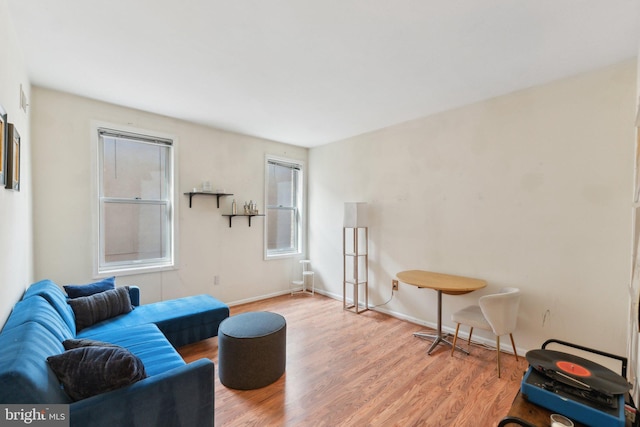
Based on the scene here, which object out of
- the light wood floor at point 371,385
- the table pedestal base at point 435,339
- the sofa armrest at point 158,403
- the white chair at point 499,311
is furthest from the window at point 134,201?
the white chair at point 499,311

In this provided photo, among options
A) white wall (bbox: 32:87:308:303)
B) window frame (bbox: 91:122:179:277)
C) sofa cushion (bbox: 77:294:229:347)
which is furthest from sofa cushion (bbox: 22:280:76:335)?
window frame (bbox: 91:122:179:277)

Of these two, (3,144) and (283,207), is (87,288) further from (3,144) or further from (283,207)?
(283,207)

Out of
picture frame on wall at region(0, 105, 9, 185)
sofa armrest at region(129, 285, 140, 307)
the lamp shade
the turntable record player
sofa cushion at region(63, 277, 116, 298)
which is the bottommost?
sofa armrest at region(129, 285, 140, 307)

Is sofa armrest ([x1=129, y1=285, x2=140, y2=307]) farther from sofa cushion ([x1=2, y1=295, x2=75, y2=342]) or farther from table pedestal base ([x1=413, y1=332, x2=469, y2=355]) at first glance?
table pedestal base ([x1=413, y1=332, x2=469, y2=355])

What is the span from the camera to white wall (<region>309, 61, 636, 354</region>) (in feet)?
7.71

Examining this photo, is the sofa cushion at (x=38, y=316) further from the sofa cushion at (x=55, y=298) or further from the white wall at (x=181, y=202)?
the white wall at (x=181, y=202)

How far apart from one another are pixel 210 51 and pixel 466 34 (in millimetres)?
1862

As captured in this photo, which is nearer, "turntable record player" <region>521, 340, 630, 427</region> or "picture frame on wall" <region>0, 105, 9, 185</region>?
"turntable record player" <region>521, 340, 630, 427</region>

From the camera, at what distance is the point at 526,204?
9.09 ft

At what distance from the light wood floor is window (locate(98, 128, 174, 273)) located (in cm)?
142

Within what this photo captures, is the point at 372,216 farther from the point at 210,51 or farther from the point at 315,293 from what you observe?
the point at 210,51

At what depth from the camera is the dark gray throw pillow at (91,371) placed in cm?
130

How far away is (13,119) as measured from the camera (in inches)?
77.0

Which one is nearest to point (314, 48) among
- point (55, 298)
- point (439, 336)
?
point (55, 298)
